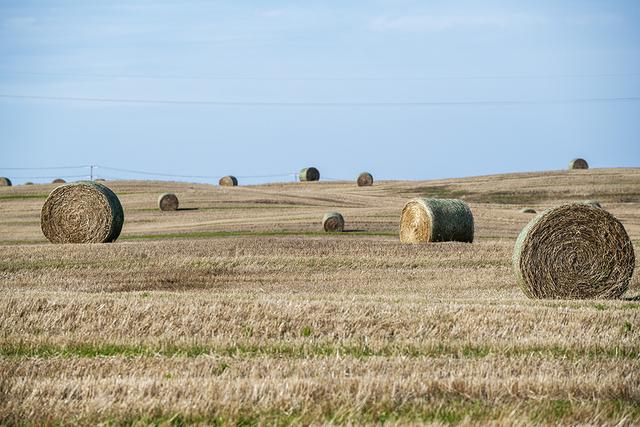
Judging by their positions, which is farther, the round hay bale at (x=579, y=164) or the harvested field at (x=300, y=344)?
the round hay bale at (x=579, y=164)

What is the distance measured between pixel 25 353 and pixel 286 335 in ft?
10.9

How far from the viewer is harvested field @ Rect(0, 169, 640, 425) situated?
7723 millimetres

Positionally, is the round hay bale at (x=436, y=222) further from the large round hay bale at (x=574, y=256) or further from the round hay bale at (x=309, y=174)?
the round hay bale at (x=309, y=174)

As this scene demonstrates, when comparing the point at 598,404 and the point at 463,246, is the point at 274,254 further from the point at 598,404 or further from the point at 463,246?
the point at 598,404

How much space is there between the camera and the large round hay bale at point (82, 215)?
31.0m

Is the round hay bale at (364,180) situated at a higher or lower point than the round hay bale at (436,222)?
higher

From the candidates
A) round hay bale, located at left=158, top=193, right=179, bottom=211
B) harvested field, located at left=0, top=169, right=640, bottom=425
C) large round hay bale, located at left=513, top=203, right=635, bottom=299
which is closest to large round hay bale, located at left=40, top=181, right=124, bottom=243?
harvested field, located at left=0, top=169, right=640, bottom=425

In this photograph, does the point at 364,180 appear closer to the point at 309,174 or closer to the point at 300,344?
the point at 309,174

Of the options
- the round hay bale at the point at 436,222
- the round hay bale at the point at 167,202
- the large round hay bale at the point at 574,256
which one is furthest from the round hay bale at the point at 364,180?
the large round hay bale at the point at 574,256

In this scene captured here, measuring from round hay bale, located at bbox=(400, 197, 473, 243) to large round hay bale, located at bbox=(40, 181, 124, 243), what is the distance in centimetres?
981

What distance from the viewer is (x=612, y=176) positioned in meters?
69.6

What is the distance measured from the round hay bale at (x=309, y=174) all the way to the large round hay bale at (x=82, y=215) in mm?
51333

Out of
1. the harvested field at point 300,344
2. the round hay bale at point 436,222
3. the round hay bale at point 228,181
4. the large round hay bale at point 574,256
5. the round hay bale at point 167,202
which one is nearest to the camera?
the harvested field at point 300,344

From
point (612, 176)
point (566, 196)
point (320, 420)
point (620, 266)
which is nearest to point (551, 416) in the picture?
point (320, 420)
